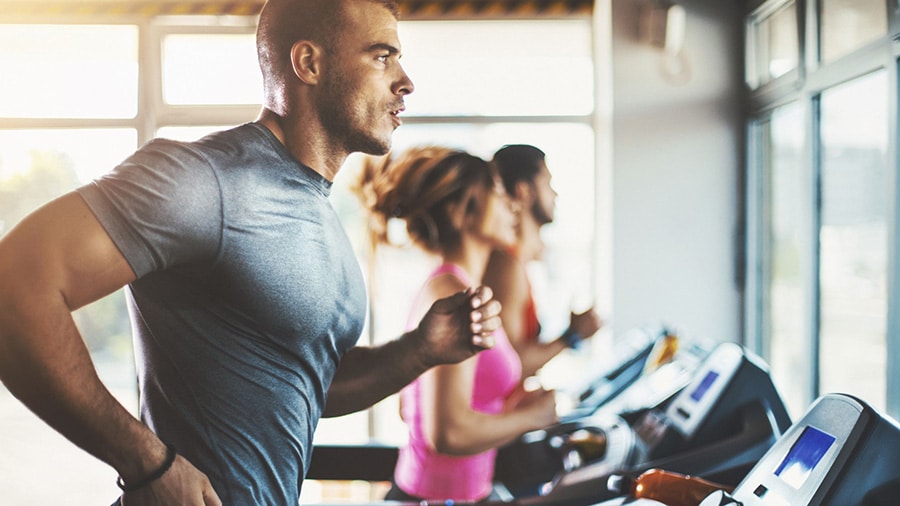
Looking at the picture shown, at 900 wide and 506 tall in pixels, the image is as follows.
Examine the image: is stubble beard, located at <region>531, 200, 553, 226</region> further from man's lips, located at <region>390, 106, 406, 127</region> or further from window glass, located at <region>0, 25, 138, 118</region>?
man's lips, located at <region>390, 106, 406, 127</region>

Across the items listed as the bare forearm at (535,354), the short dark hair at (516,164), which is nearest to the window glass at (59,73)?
the short dark hair at (516,164)

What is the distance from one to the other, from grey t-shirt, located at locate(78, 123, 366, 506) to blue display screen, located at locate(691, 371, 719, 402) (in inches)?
49.5

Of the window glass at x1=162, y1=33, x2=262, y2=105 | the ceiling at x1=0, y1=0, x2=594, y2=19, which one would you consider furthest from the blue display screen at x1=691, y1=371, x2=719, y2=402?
the ceiling at x1=0, y1=0, x2=594, y2=19

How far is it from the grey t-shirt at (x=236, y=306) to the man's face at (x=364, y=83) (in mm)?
93

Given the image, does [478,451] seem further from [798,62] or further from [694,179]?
[694,179]

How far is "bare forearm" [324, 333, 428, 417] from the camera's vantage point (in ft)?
4.31

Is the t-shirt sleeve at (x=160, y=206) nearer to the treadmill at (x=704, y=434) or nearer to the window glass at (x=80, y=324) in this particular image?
the window glass at (x=80, y=324)

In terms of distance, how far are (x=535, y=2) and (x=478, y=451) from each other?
8.71ft

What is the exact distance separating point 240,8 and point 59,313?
2.53 meters

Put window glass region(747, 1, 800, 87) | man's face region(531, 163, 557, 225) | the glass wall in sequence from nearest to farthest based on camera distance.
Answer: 1. the glass wall
2. man's face region(531, 163, 557, 225)
3. window glass region(747, 1, 800, 87)

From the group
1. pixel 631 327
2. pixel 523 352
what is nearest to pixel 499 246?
pixel 523 352

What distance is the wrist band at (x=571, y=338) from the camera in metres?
2.62

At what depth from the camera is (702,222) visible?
3697mm

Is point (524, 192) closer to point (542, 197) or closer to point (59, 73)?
point (542, 197)
